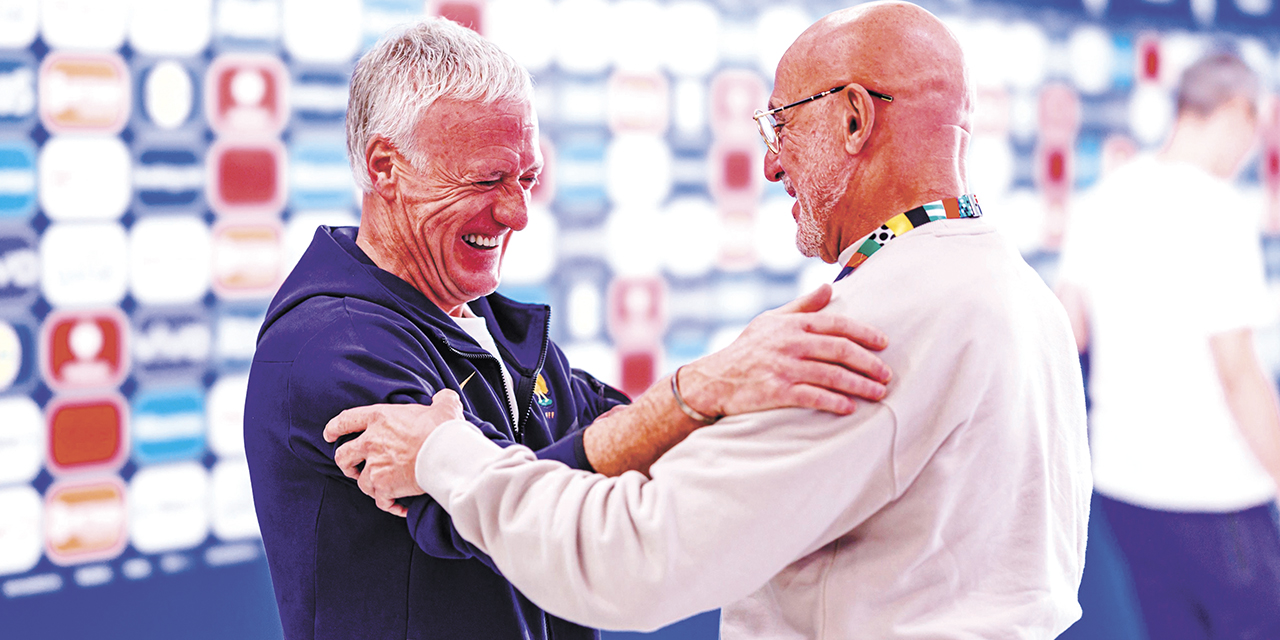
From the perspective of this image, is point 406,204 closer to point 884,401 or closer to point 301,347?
point 301,347

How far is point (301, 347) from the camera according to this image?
4.37 ft

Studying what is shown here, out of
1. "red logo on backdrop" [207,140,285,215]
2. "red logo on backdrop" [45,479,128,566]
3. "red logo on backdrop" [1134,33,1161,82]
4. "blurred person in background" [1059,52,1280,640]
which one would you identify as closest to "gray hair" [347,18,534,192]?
"red logo on backdrop" [207,140,285,215]

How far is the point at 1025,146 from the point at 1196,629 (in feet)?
5.39

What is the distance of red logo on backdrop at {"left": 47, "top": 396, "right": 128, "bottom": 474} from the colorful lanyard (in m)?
1.75

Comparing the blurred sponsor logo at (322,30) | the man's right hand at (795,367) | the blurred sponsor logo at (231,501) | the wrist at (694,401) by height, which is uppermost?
the blurred sponsor logo at (322,30)

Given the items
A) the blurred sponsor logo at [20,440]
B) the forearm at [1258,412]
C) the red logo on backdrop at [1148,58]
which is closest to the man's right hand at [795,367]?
the blurred sponsor logo at [20,440]

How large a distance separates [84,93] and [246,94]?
1.07 ft

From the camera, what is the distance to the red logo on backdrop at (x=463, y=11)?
8.71 feet

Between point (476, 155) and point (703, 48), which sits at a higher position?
point (703, 48)

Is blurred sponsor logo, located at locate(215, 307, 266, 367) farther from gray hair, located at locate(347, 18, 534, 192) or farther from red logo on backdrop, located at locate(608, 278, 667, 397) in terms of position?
gray hair, located at locate(347, 18, 534, 192)

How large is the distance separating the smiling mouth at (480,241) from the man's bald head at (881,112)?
18.9 inches

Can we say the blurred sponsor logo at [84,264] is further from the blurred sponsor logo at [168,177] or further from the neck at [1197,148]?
the neck at [1197,148]

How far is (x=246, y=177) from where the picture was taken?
7.97 ft

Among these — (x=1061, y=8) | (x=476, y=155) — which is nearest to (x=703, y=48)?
(x=1061, y=8)
